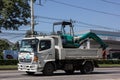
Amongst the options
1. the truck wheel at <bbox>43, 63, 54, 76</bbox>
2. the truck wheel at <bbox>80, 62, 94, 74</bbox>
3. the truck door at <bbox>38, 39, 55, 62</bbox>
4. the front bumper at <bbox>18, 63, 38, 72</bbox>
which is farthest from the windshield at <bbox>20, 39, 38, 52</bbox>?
the truck wheel at <bbox>80, 62, 94, 74</bbox>

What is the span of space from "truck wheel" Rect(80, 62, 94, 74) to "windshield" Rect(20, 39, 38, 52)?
4.94 metres

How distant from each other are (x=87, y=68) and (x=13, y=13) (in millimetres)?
16585

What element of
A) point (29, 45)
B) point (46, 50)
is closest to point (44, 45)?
point (46, 50)

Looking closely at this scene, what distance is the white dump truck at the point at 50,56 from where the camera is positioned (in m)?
26.4

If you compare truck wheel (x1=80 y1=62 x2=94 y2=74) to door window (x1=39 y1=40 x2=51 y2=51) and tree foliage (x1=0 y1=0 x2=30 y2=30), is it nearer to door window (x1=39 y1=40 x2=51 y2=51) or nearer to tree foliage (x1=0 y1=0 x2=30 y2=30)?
door window (x1=39 y1=40 x2=51 y2=51)

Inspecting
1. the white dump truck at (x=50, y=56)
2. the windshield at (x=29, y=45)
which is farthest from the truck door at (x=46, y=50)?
the windshield at (x=29, y=45)

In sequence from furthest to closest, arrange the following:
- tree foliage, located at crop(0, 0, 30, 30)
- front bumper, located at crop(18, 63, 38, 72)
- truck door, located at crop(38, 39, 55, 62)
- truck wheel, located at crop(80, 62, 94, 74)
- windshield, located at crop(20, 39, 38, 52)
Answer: tree foliage, located at crop(0, 0, 30, 30) → truck wheel, located at crop(80, 62, 94, 74) → truck door, located at crop(38, 39, 55, 62) → windshield, located at crop(20, 39, 38, 52) → front bumper, located at crop(18, 63, 38, 72)

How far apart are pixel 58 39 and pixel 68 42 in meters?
1.18

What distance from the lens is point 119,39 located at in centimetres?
8525

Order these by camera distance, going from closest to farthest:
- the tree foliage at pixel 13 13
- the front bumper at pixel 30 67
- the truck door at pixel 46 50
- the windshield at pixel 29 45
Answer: the front bumper at pixel 30 67
the windshield at pixel 29 45
the truck door at pixel 46 50
the tree foliage at pixel 13 13

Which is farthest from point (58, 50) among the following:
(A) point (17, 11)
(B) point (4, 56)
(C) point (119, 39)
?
(C) point (119, 39)

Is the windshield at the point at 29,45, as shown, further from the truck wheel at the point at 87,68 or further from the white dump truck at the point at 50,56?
the truck wheel at the point at 87,68

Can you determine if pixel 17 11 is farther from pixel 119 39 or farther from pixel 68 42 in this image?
pixel 119 39

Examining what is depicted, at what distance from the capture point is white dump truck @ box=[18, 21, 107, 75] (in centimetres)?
2636
